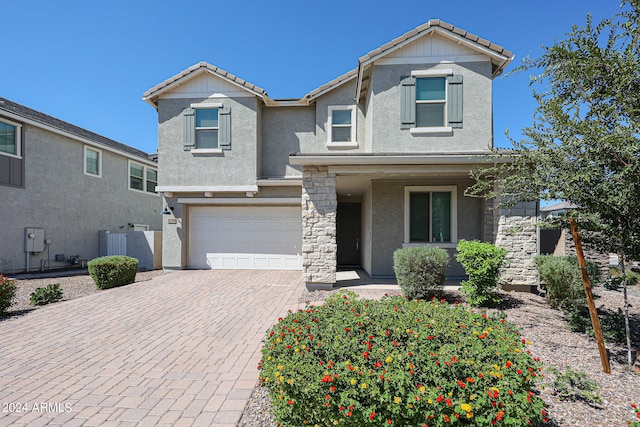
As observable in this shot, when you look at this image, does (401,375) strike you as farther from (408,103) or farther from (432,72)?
(432,72)

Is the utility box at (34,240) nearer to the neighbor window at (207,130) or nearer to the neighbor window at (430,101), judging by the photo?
the neighbor window at (207,130)

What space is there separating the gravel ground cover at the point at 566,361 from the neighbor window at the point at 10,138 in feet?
24.8

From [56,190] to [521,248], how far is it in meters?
17.7

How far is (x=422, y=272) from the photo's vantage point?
→ 6.49m

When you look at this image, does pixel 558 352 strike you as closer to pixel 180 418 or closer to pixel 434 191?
pixel 180 418

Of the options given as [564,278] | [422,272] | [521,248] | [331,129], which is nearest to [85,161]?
[331,129]

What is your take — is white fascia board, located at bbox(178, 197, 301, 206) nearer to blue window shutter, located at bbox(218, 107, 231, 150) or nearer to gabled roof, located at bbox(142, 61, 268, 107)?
blue window shutter, located at bbox(218, 107, 231, 150)

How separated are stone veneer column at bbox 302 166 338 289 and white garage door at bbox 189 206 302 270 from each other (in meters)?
3.58

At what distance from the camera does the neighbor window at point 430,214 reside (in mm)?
9125

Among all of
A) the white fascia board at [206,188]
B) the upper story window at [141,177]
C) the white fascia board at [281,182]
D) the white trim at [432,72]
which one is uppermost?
the white trim at [432,72]

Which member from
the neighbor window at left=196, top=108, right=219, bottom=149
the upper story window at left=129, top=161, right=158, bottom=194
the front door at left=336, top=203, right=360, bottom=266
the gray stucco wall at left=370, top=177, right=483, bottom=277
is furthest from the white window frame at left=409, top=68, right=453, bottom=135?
the upper story window at left=129, top=161, right=158, bottom=194

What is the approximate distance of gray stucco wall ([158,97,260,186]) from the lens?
36.9ft

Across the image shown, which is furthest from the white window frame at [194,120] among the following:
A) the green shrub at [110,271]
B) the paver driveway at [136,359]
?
the paver driveway at [136,359]

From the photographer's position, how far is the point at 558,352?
4234 millimetres
